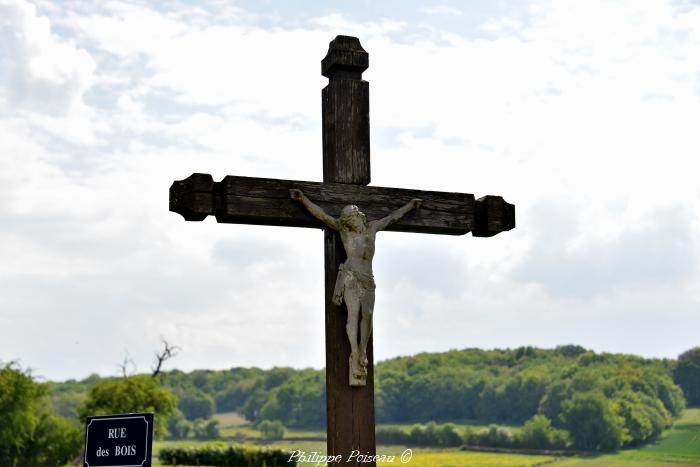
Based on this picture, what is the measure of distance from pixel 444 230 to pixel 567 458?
294ft

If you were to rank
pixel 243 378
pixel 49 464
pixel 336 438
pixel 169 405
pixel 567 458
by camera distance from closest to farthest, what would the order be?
pixel 336 438, pixel 169 405, pixel 49 464, pixel 567 458, pixel 243 378

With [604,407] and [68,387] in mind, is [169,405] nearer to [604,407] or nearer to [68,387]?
[604,407]

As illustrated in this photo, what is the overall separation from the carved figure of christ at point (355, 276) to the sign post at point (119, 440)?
5.41ft

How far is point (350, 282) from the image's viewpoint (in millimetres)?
8094

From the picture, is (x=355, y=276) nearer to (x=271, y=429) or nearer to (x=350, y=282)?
(x=350, y=282)

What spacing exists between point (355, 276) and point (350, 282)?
2.6 inches

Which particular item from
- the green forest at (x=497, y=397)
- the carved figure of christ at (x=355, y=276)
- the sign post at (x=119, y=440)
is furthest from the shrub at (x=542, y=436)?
the sign post at (x=119, y=440)

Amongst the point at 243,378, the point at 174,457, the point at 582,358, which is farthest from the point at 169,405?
the point at 243,378

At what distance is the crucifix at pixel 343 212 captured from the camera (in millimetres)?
8047

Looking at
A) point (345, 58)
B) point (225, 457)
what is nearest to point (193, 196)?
point (345, 58)

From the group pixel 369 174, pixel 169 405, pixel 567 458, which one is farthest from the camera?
pixel 567 458

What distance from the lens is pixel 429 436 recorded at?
349 feet

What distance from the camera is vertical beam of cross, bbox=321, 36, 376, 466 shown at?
8078mm

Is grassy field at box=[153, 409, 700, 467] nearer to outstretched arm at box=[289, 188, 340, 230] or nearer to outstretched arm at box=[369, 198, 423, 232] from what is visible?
outstretched arm at box=[369, 198, 423, 232]
